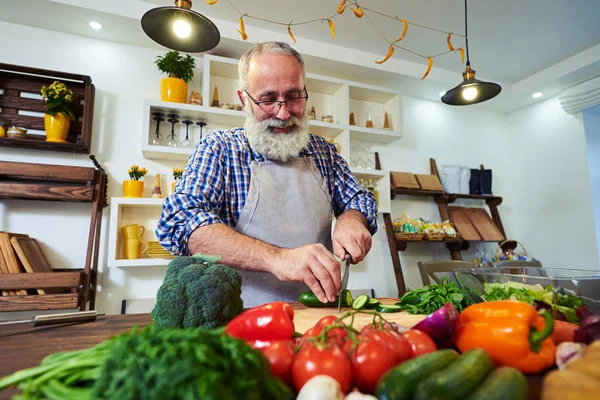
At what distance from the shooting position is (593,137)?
11.8 ft

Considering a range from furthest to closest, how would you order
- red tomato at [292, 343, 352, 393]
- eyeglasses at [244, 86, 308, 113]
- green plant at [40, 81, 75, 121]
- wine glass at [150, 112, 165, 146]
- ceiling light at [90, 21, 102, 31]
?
1. wine glass at [150, 112, 165, 146]
2. ceiling light at [90, 21, 102, 31]
3. green plant at [40, 81, 75, 121]
4. eyeglasses at [244, 86, 308, 113]
5. red tomato at [292, 343, 352, 393]

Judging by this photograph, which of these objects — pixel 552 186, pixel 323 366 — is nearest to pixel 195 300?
pixel 323 366

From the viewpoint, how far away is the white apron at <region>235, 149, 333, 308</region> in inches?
52.3

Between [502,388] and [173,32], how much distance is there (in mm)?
1787

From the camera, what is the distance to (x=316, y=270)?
0.95 meters

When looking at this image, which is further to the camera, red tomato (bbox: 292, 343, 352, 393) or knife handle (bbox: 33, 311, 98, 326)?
knife handle (bbox: 33, 311, 98, 326)

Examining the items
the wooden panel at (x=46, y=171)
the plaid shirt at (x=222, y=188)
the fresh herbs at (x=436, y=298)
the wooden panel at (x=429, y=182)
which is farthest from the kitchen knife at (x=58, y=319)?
the wooden panel at (x=429, y=182)

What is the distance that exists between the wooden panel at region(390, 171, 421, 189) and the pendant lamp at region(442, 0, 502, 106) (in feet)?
3.79

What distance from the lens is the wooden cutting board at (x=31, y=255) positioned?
199 centimetres

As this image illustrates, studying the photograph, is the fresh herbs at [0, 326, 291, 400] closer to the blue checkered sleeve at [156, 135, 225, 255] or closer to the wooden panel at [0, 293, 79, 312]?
the blue checkered sleeve at [156, 135, 225, 255]

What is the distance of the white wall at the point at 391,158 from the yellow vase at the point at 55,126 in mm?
208

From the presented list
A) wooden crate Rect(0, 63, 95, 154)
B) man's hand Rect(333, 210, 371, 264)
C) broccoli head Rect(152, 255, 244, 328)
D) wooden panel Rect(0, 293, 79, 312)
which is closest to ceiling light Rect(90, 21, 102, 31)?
wooden crate Rect(0, 63, 95, 154)

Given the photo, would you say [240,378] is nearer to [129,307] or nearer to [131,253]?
[131,253]

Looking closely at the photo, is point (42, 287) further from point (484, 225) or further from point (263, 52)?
point (484, 225)
